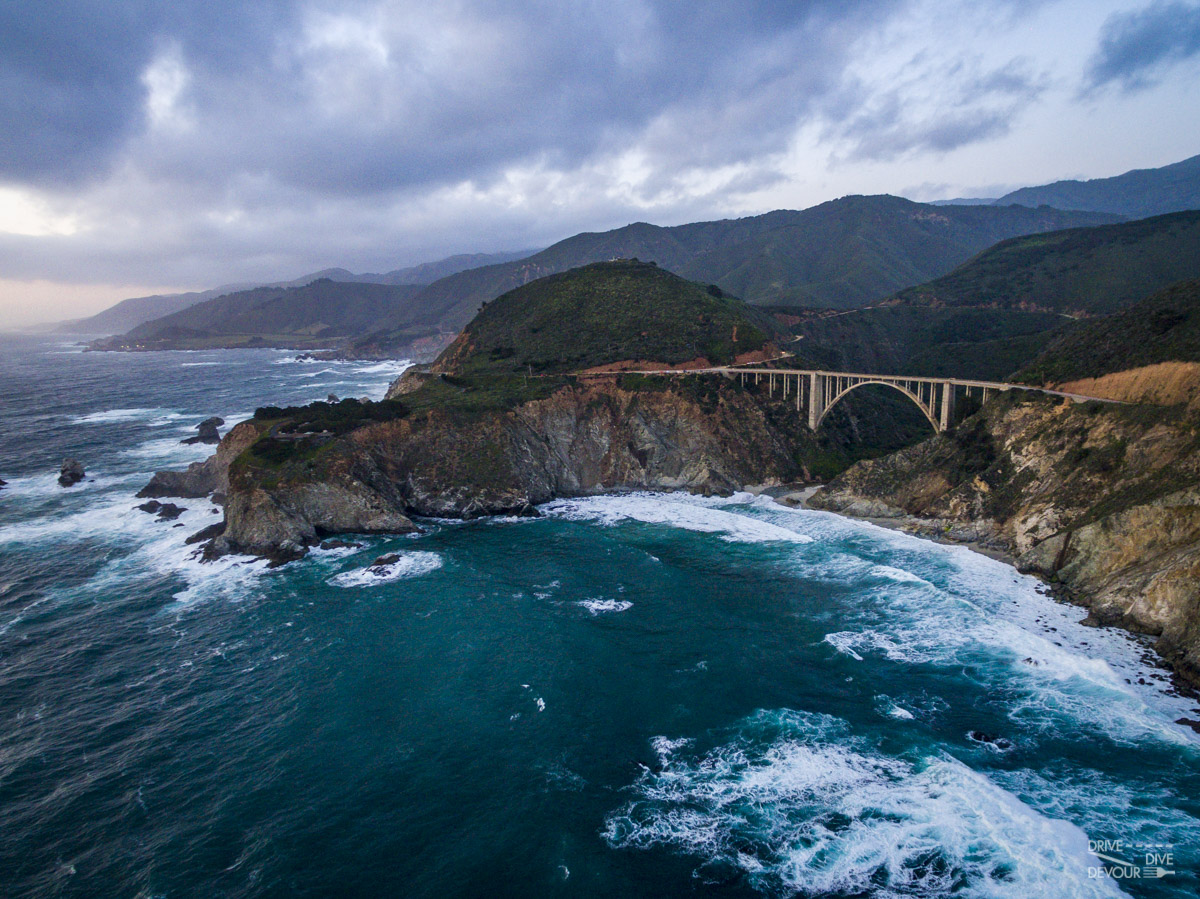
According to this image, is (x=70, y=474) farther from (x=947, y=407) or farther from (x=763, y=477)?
(x=947, y=407)

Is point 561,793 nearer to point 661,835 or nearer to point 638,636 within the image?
point 661,835

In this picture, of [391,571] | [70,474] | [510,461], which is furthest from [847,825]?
[70,474]

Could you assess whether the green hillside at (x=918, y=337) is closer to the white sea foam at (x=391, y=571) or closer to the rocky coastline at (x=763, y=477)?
the rocky coastline at (x=763, y=477)

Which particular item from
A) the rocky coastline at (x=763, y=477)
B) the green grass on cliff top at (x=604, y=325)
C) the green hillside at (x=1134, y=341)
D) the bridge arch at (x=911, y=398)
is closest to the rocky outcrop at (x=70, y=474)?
the rocky coastline at (x=763, y=477)

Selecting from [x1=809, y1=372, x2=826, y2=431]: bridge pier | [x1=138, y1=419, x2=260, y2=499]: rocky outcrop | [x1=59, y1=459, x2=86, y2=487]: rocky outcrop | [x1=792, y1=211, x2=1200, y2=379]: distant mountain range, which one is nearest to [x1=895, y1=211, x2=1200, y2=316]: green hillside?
[x1=792, y1=211, x2=1200, y2=379]: distant mountain range

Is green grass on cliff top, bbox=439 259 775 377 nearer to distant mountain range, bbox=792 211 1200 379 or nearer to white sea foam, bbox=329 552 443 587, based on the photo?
distant mountain range, bbox=792 211 1200 379

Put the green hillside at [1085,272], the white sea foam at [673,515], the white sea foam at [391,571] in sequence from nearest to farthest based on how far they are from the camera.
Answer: the white sea foam at [391,571]
the white sea foam at [673,515]
the green hillside at [1085,272]
